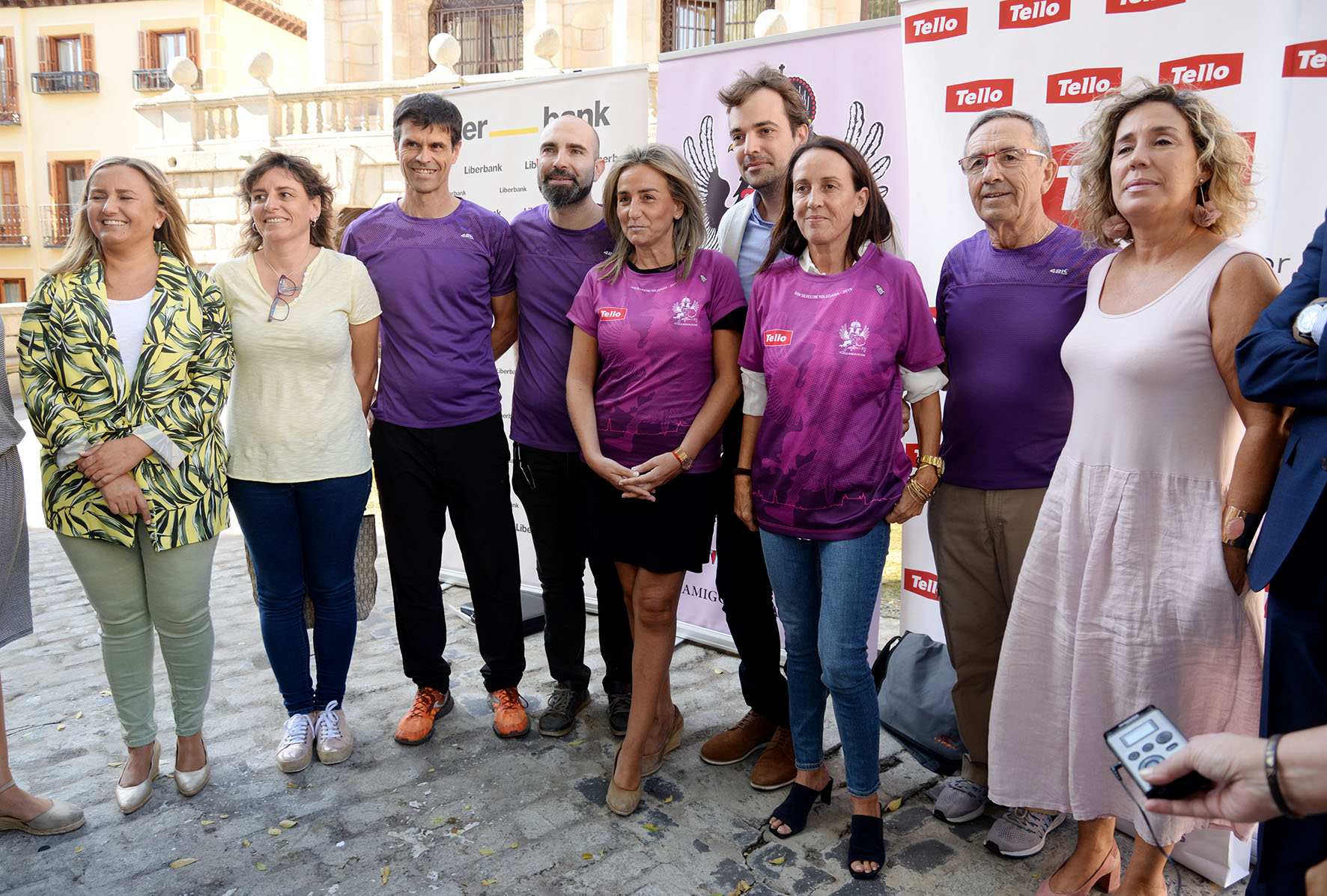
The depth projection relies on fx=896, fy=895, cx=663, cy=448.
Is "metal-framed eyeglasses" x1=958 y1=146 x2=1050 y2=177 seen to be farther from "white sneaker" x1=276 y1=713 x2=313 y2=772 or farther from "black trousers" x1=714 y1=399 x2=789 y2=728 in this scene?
"white sneaker" x1=276 y1=713 x2=313 y2=772

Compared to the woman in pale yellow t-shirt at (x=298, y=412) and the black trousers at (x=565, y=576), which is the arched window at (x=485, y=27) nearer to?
the woman in pale yellow t-shirt at (x=298, y=412)

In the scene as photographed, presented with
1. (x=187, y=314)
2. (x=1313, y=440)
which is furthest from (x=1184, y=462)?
(x=187, y=314)

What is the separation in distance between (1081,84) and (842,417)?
175 cm

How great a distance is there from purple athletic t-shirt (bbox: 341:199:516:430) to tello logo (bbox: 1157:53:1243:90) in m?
2.50

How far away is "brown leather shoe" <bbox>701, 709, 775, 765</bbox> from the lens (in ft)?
10.9

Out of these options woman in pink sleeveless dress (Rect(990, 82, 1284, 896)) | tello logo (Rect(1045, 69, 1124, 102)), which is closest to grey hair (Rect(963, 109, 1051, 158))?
woman in pink sleeveless dress (Rect(990, 82, 1284, 896))

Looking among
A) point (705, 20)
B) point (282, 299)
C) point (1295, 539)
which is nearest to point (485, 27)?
point (705, 20)

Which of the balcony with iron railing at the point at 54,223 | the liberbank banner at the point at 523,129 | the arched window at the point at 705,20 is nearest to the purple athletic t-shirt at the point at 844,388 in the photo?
the liberbank banner at the point at 523,129

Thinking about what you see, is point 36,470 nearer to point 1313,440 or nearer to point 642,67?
point 642,67

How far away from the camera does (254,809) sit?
118 inches

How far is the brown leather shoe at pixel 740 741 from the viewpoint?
3.32 meters

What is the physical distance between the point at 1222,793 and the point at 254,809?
2846 millimetres

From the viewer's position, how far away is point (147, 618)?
3.03 m

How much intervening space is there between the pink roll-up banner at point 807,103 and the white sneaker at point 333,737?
1.75m
